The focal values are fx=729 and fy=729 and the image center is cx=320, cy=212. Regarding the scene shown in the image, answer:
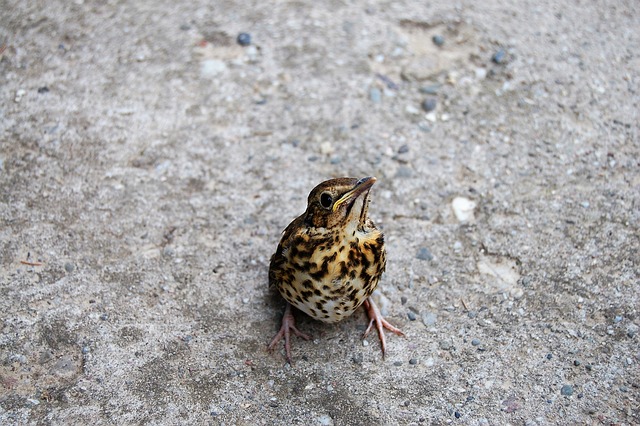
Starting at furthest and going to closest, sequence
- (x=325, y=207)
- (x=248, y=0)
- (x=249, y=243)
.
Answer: (x=248, y=0)
(x=249, y=243)
(x=325, y=207)

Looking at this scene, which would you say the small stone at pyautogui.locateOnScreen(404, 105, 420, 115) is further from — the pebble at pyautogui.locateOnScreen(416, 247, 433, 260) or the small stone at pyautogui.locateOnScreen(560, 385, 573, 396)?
the small stone at pyautogui.locateOnScreen(560, 385, 573, 396)

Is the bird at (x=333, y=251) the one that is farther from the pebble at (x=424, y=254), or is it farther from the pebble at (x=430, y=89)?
the pebble at (x=430, y=89)

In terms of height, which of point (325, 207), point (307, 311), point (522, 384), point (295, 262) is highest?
point (325, 207)

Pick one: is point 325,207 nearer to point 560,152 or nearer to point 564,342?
point 564,342

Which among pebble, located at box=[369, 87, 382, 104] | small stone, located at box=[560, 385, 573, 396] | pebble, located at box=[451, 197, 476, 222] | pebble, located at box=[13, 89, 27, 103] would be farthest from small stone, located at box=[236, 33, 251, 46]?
small stone, located at box=[560, 385, 573, 396]

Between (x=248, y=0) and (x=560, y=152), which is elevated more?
(x=248, y=0)

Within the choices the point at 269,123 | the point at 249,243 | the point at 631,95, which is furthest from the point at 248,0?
the point at 631,95
